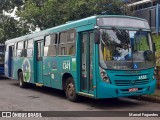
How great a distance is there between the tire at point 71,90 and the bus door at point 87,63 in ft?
1.85

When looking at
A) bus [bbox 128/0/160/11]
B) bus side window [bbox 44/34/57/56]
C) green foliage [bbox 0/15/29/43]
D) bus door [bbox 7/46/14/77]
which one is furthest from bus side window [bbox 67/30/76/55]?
bus [bbox 128/0/160/11]

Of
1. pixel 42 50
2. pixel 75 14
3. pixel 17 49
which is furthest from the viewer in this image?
pixel 75 14

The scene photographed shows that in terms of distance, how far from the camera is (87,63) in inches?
426

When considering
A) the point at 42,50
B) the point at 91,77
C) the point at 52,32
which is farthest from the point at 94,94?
the point at 42,50

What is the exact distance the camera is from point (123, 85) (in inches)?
403

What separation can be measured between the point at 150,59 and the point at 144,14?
14158 millimetres

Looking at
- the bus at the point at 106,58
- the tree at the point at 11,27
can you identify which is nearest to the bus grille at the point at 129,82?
the bus at the point at 106,58

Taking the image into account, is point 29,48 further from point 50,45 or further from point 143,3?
point 143,3

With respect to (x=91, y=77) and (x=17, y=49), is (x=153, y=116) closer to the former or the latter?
(x=91, y=77)

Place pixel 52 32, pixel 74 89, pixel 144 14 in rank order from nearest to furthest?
pixel 74 89 < pixel 52 32 < pixel 144 14

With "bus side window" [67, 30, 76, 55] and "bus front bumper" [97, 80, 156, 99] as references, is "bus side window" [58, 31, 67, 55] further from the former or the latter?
"bus front bumper" [97, 80, 156, 99]

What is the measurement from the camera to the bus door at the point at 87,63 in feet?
34.8

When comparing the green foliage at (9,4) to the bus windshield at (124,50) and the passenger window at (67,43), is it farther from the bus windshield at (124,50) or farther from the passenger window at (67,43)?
the bus windshield at (124,50)

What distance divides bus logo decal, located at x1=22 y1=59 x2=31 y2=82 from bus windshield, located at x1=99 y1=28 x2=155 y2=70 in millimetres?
7060
